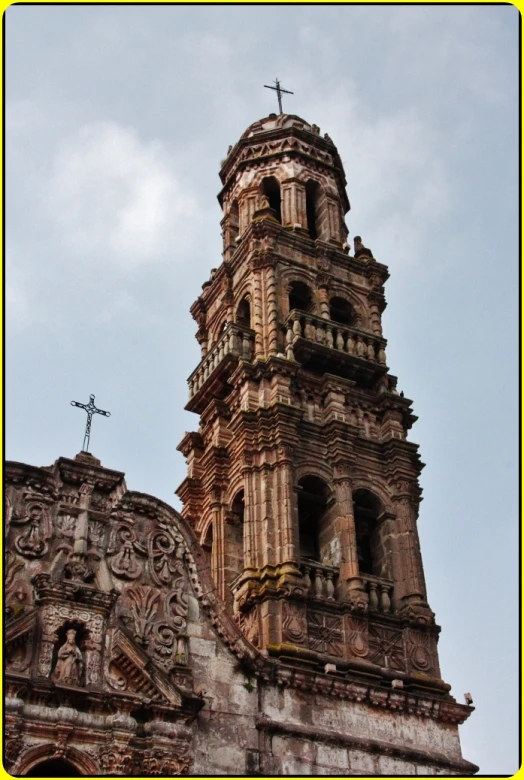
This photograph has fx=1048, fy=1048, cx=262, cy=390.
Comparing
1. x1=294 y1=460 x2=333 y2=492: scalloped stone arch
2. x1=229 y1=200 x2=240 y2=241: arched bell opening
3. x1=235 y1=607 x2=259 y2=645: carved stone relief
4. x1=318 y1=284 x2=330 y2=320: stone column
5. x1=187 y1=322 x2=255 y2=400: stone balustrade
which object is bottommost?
x1=235 y1=607 x2=259 y2=645: carved stone relief

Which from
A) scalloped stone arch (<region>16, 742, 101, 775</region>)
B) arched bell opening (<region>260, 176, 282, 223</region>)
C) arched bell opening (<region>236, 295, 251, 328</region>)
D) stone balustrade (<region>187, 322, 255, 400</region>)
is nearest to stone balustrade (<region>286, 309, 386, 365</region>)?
stone balustrade (<region>187, 322, 255, 400</region>)

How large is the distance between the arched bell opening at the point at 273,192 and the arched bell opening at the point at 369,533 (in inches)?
398

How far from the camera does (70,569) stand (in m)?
18.1

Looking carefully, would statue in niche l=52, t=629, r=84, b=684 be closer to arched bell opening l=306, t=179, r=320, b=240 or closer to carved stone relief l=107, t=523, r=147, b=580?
carved stone relief l=107, t=523, r=147, b=580

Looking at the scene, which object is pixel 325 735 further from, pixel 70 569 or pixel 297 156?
pixel 297 156

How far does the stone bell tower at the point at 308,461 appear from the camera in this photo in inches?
836

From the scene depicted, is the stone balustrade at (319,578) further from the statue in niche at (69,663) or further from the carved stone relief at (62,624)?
the statue in niche at (69,663)

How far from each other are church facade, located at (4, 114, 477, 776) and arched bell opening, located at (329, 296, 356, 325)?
0.23ft

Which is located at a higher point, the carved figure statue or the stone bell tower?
the carved figure statue

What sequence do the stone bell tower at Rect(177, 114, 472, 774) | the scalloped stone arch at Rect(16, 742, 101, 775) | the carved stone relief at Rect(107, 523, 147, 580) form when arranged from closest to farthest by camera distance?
the scalloped stone arch at Rect(16, 742, 101, 775) → the carved stone relief at Rect(107, 523, 147, 580) → the stone bell tower at Rect(177, 114, 472, 774)

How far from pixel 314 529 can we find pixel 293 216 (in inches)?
Result: 385

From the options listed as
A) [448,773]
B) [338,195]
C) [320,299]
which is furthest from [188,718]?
[338,195]

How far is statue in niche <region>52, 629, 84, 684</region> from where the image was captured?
1688 centimetres

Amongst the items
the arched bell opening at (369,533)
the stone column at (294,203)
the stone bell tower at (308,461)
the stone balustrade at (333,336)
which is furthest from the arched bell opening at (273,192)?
the arched bell opening at (369,533)
